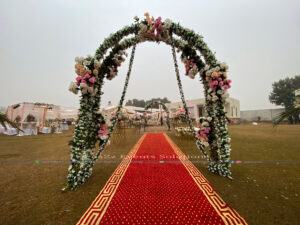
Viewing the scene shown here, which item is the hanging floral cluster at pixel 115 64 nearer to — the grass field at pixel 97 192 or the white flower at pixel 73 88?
the white flower at pixel 73 88

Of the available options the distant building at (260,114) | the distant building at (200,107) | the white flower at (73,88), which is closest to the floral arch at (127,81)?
the white flower at (73,88)

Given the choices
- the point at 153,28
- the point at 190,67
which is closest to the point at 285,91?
the point at 190,67

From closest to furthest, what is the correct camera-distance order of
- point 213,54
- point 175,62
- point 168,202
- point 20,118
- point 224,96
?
point 168,202, point 224,96, point 213,54, point 175,62, point 20,118

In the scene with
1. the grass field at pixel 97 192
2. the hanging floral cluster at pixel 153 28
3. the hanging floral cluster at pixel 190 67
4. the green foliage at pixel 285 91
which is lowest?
the grass field at pixel 97 192

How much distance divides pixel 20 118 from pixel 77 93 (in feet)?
50.1

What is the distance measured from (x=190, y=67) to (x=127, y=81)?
1.94m

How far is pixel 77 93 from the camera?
2.97 metres

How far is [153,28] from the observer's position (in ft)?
11.4

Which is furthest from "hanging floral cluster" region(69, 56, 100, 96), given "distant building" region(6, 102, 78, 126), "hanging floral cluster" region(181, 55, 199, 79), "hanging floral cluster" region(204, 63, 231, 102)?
"distant building" region(6, 102, 78, 126)

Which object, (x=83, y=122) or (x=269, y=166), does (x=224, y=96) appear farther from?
(x=83, y=122)

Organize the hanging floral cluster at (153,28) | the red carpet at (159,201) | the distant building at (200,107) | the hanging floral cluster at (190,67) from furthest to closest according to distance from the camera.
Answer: the distant building at (200,107), the hanging floral cluster at (190,67), the hanging floral cluster at (153,28), the red carpet at (159,201)

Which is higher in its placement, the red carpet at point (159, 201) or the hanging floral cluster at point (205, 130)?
the hanging floral cluster at point (205, 130)

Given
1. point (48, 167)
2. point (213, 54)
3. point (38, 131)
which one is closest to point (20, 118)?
point (38, 131)

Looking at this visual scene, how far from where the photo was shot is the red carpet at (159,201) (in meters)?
1.73
